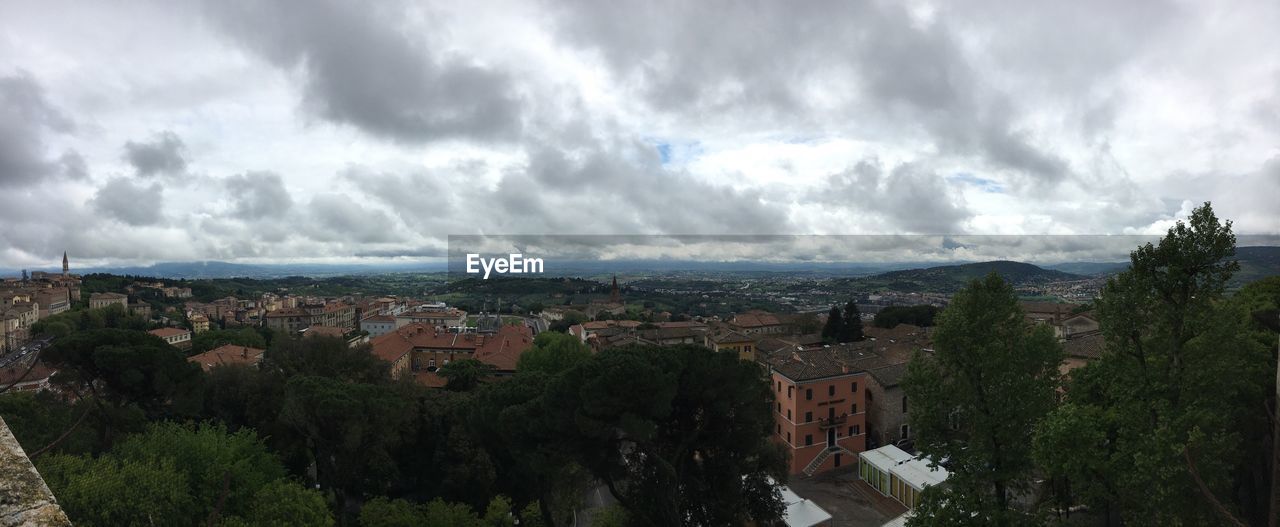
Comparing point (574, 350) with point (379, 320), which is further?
point (379, 320)

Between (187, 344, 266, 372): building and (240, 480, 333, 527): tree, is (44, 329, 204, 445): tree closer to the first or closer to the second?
(240, 480, 333, 527): tree

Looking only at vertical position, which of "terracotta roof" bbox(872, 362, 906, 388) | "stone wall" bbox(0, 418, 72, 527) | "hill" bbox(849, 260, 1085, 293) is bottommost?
"terracotta roof" bbox(872, 362, 906, 388)

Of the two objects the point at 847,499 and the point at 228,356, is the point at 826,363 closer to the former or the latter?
the point at 847,499

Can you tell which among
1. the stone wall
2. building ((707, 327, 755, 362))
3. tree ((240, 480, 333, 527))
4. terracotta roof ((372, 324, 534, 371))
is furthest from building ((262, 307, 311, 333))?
the stone wall

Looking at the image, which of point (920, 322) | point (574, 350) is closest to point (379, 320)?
point (574, 350)

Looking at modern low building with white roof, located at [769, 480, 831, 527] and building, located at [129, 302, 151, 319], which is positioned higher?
building, located at [129, 302, 151, 319]

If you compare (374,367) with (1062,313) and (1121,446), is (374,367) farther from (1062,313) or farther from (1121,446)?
(1062,313)

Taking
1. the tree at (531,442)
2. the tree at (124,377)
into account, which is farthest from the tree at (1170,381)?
the tree at (124,377)

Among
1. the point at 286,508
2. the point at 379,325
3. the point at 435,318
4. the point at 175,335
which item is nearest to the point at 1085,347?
the point at 286,508
